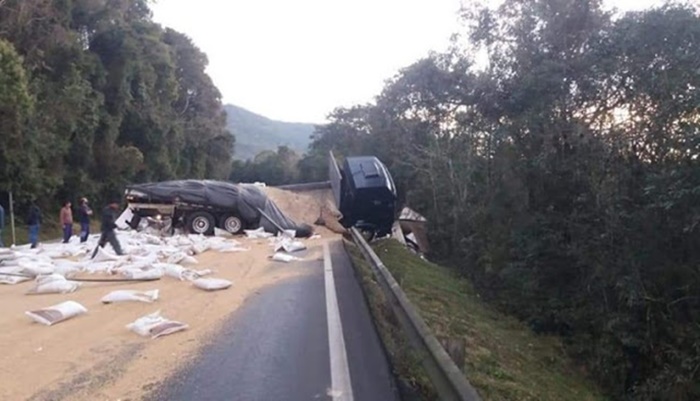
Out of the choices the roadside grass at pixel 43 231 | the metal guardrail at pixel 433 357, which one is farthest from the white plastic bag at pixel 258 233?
the metal guardrail at pixel 433 357

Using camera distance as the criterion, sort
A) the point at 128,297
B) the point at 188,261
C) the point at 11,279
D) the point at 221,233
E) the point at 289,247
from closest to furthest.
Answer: the point at 128,297, the point at 11,279, the point at 188,261, the point at 289,247, the point at 221,233

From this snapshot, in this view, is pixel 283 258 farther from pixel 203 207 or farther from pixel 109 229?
pixel 203 207

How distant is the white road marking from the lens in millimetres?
5250

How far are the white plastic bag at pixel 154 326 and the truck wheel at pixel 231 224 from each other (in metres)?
16.4

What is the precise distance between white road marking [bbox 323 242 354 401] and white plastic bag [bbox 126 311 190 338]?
1.64m

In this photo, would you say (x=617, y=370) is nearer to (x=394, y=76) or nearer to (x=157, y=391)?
(x=157, y=391)

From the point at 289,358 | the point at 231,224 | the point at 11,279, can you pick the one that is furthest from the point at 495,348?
the point at 231,224

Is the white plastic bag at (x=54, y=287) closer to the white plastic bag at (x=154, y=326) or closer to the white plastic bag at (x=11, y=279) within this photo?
the white plastic bag at (x=11, y=279)

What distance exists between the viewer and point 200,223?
2364cm

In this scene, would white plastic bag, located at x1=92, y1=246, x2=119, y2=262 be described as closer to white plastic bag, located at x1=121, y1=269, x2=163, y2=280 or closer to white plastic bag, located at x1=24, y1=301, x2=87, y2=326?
white plastic bag, located at x1=121, y1=269, x2=163, y2=280

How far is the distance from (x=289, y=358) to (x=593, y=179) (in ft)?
29.1

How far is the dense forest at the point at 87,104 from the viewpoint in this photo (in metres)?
28.3

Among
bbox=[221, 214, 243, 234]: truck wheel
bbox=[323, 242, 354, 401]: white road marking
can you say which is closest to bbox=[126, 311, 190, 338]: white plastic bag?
bbox=[323, 242, 354, 401]: white road marking

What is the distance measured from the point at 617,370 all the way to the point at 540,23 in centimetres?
959
